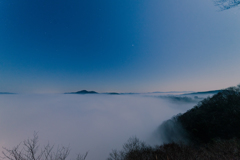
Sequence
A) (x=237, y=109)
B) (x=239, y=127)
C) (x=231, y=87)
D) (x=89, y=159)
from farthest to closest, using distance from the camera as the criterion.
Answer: (x=89, y=159) → (x=231, y=87) → (x=237, y=109) → (x=239, y=127)

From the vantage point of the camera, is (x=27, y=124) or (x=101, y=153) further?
(x=27, y=124)

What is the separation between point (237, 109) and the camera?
24.0 m

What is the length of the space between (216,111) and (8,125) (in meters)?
221

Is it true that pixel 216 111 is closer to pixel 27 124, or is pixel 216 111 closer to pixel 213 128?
pixel 213 128

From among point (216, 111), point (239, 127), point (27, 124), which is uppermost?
point (216, 111)

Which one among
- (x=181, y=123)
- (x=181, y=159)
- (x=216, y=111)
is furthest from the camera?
(x=181, y=123)

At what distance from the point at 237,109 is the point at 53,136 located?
18300 centimetres

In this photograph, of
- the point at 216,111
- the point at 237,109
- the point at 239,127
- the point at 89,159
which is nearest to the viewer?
the point at 239,127

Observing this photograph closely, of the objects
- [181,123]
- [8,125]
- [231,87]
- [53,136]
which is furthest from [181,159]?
[8,125]

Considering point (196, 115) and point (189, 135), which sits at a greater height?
point (196, 115)

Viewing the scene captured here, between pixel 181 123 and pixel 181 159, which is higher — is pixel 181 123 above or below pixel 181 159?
below

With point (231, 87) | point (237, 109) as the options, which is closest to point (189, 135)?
point (237, 109)

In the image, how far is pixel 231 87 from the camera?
3083cm

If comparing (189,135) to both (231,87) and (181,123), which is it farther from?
(231,87)
